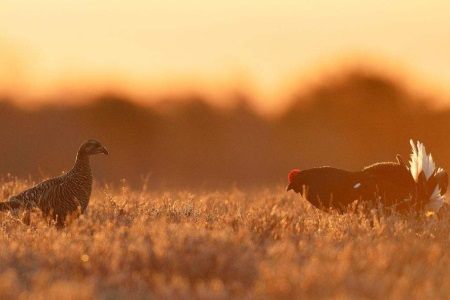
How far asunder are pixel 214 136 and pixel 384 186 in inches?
751

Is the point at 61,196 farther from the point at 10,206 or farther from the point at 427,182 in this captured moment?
the point at 427,182

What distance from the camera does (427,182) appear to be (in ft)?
36.7

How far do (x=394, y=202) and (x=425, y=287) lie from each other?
15.4 feet

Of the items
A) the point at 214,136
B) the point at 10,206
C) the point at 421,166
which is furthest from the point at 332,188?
the point at 214,136

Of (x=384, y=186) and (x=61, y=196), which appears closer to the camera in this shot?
(x=61, y=196)

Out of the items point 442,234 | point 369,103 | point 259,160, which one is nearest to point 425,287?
point 442,234

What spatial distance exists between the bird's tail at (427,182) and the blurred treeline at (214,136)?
42.7ft

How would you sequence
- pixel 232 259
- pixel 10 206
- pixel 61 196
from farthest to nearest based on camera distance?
pixel 10 206 → pixel 61 196 → pixel 232 259

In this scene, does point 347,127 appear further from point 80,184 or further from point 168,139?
point 80,184

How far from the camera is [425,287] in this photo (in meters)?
6.37

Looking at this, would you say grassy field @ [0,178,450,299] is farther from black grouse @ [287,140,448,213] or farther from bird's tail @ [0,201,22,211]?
black grouse @ [287,140,448,213]

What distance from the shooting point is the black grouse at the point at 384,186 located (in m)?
11.0

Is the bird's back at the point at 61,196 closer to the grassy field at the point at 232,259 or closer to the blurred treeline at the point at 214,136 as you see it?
the grassy field at the point at 232,259

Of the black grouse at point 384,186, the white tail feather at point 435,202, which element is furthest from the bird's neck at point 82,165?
the white tail feather at point 435,202
